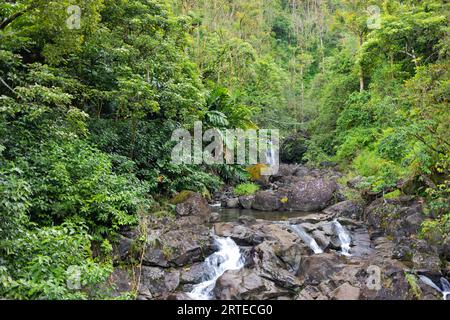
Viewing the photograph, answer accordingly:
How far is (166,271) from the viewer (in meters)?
8.15

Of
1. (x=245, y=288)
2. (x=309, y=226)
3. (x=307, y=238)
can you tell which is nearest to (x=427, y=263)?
(x=307, y=238)

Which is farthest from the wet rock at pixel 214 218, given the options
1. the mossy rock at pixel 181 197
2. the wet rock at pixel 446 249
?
the wet rock at pixel 446 249

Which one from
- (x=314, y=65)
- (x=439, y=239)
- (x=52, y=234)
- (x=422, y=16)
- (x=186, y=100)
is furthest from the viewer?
(x=314, y=65)

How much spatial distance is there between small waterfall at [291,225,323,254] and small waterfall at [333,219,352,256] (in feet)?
2.35

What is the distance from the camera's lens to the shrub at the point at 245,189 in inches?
639

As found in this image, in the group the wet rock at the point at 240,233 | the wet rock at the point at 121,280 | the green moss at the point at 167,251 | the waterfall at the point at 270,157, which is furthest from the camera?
the waterfall at the point at 270,157

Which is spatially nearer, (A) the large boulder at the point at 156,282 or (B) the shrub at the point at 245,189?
(A) the large boulder at the point at 156,282

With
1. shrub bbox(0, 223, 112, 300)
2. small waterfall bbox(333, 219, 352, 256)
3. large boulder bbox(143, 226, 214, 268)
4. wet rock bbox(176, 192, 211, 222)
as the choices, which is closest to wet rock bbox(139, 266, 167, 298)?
large boulder bbox(143, 226, 214, 268)

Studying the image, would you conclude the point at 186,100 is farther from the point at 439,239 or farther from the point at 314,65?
the point at 314,65

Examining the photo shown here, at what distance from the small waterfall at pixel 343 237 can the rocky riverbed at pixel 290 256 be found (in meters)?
0.03

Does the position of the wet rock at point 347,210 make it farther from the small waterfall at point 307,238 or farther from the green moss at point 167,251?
the green moss at point 167,251

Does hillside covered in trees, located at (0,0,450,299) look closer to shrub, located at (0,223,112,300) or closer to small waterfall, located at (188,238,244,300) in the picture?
shrub, located at (0,223,112,300)
